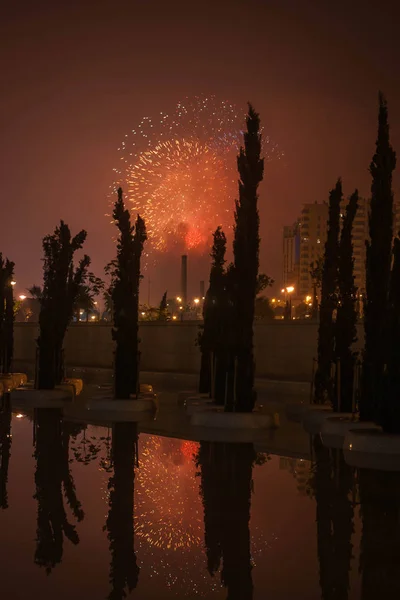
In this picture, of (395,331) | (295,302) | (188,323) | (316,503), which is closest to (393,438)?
(395,331)

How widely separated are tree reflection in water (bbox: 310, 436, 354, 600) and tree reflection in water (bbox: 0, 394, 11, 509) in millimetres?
3499

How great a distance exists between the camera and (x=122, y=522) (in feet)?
25.8

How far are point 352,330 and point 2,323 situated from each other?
16.0m

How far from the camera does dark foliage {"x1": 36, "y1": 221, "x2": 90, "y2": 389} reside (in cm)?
2283

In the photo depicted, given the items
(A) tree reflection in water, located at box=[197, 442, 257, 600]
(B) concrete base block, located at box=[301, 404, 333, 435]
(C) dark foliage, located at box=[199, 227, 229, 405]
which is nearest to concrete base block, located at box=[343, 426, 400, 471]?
(A) tree reflection in water, located at box=[197, 442, 257, 600]

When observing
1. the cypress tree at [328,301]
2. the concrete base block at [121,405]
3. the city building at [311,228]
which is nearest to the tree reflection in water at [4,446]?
the concrete base block at [121,405]

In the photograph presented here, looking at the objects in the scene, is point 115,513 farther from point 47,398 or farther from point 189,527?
point 47,398

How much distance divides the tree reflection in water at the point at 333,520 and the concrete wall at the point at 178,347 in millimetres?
20202

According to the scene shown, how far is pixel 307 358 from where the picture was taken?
3253 centimetres

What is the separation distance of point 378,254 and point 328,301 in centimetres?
516

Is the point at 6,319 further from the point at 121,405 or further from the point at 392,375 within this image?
the point at 392,375

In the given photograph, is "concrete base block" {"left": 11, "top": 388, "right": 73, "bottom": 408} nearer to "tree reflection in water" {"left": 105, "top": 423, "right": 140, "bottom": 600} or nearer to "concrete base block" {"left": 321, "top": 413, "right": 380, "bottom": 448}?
"tree reflection in water" {"left": 105, "top": 423, "right": 140, "bottom": 600}

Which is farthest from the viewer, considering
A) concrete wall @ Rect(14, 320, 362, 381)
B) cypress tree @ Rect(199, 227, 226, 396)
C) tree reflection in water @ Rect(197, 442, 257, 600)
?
concrete wall @ Rect(14, 320, 362, 381)

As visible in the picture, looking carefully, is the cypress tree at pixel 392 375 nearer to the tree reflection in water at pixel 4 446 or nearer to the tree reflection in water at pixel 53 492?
the tree reflection in water at pixel 53 492
